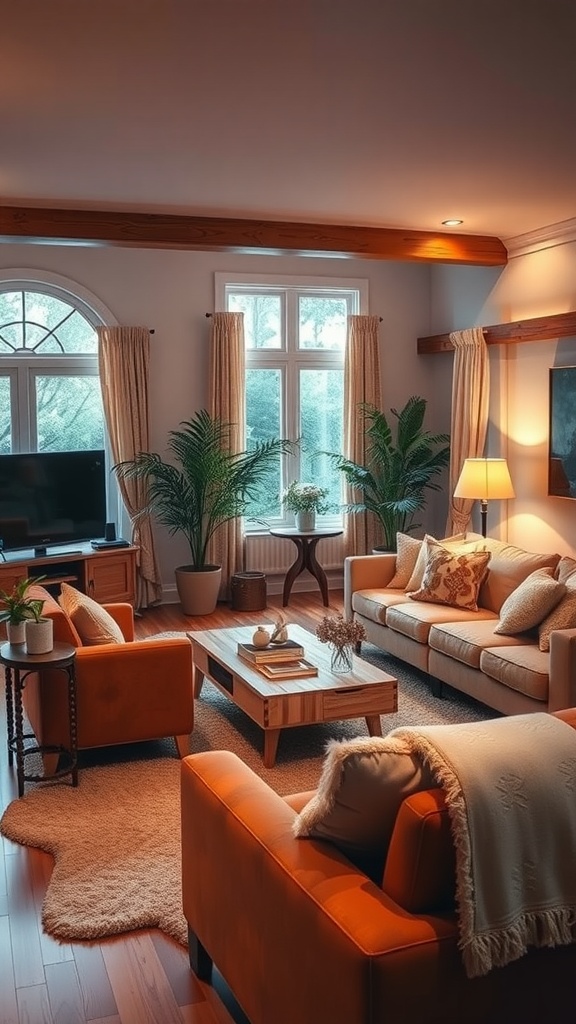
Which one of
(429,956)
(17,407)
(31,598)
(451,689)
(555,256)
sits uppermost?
(555,256)

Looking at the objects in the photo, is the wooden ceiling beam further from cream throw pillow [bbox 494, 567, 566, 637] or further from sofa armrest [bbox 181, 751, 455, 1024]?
sofa armrest [bbox 181, 751, 455, 1024]

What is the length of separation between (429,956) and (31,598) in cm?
276

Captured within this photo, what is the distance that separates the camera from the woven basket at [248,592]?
287 inches

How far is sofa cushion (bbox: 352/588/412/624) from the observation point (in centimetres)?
564

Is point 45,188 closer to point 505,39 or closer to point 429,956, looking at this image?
point 505,39

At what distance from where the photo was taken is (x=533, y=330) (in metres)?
6.37

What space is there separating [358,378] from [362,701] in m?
4.20

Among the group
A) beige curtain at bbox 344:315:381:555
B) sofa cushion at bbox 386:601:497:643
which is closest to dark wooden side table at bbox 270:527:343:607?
beige curtain at bbox 344:315:381:555

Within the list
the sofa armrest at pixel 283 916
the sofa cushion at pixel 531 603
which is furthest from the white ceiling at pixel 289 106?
the sofa armrest at pixel 283 916

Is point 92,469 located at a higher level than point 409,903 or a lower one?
higher

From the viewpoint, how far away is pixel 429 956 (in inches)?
70.2

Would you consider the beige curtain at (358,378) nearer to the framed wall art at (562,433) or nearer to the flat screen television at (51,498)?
the framed wall art at (562,433)

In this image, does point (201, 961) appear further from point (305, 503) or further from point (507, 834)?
point (305, 503)

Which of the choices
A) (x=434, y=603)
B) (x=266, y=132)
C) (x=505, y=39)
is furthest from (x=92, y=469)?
(x=505, y=39)
